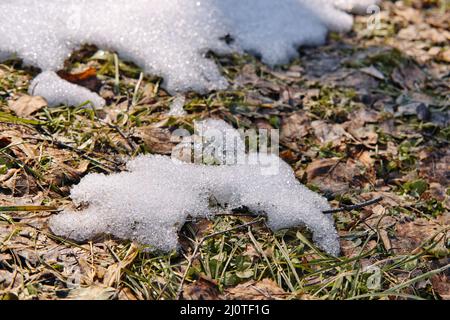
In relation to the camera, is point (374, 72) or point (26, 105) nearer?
point (26, 105)

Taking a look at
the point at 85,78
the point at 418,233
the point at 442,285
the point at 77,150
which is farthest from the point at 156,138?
the point at 442,285

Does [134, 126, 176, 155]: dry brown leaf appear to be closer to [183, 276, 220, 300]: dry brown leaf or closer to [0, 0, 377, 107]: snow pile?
[0, 0, 377, 107]: snow pile

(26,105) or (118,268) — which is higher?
(26,105)

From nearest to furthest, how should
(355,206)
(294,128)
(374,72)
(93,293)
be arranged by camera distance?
(93,293)
(355,206)
(294,128)
(374,72)

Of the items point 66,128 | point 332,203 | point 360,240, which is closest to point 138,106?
point 66,128

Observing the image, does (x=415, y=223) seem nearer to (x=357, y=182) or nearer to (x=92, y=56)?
(x=357, y=182)

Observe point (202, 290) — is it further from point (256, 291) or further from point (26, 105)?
point (26, 105)

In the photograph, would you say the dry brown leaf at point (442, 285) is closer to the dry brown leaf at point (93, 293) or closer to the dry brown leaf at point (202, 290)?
the dry brown leaf at point (202, 290)
